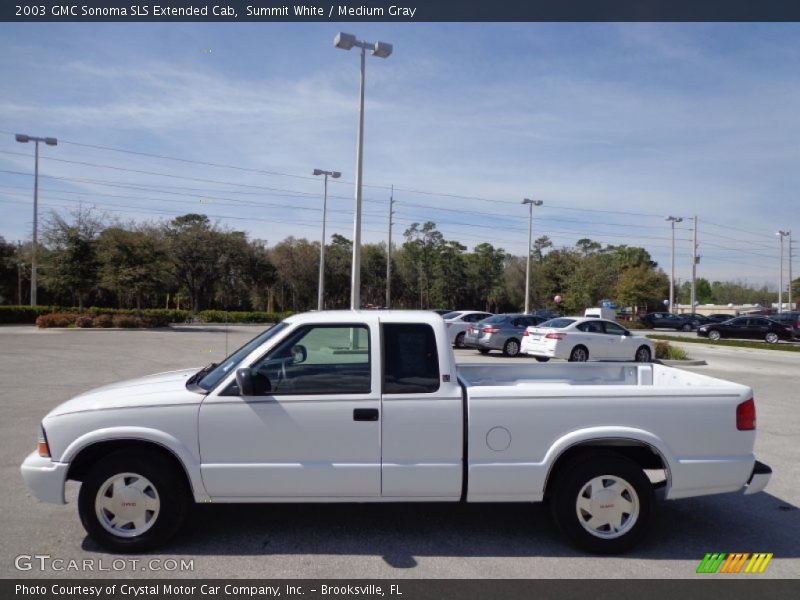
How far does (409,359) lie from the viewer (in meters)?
5.16

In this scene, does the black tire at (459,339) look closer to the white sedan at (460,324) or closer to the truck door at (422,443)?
the white sedan at (460,324)

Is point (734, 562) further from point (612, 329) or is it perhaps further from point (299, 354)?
point (612, 329)

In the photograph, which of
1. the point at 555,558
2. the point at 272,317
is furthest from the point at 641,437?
the point at 272,317

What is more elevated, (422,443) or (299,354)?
(299,354)

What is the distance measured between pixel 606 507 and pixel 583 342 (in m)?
16.0

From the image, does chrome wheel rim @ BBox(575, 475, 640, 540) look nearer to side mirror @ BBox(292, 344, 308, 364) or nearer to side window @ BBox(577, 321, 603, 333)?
side mirror @ BBox(292, 344, 308, 364)

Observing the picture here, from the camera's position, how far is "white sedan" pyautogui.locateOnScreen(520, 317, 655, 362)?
794 inches

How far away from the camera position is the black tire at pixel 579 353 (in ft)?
Result: 66.6

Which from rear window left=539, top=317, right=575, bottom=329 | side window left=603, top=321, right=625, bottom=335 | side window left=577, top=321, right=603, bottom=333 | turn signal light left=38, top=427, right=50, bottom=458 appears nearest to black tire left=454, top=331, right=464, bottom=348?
rear window left=539, top=317, right=575, bottom=329

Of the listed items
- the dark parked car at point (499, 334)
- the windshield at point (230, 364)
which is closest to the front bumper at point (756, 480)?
the windshield at point (230, 364)

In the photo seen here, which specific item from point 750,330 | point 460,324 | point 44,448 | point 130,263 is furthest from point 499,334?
point 750,330

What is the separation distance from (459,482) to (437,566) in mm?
602
